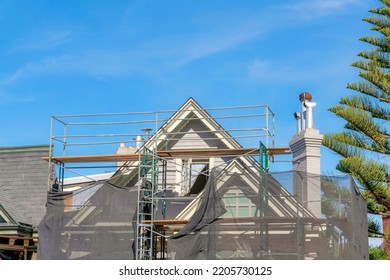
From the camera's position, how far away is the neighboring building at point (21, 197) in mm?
18453

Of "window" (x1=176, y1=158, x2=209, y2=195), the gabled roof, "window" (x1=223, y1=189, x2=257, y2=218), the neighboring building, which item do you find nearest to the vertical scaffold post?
"window" (x1=223, y1=189, x2=257, y2=218)

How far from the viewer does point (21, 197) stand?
20.2m

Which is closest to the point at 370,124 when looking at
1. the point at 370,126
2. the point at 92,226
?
the point at 370,126

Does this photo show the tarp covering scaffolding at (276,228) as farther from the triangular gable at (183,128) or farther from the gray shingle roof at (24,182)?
the gray shingle roof at (24,182)

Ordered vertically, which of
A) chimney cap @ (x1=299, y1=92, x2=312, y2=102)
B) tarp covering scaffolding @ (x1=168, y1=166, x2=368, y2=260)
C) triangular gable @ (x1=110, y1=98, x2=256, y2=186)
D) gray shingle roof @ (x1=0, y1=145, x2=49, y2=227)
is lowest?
tarp covering scaffolding @ (x1=168, y1=166, x2=368, y2=260)

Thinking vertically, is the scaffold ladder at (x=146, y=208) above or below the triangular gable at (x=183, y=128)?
below

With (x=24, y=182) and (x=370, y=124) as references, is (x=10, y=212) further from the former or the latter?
(x=370, y=124)

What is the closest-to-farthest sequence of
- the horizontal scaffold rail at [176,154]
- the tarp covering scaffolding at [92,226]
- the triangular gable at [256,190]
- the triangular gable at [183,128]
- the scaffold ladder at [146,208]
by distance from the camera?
the triangular gable at [256,190] → the scaffold ladder at [146,208] → the tarp covering scaffolding at [92,226] → the horizontal scaffold rail at [176,154] → the triangular gable at [183,128]

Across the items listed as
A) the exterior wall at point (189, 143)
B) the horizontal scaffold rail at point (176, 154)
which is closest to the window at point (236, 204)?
the horizontal scaffold rail at point (176, 154)

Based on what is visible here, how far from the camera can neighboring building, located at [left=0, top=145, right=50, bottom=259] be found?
60.5 ft

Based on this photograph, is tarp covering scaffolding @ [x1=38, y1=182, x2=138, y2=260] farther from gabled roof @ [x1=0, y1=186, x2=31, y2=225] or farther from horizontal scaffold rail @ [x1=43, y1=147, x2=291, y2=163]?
gabled roof @ [x1=0, y1=186, x2=31, y2=225]

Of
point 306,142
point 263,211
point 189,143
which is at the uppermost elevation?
point 189,143

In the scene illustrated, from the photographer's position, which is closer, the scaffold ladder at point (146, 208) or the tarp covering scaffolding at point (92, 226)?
the scaffold ladder at point (146, 208)
